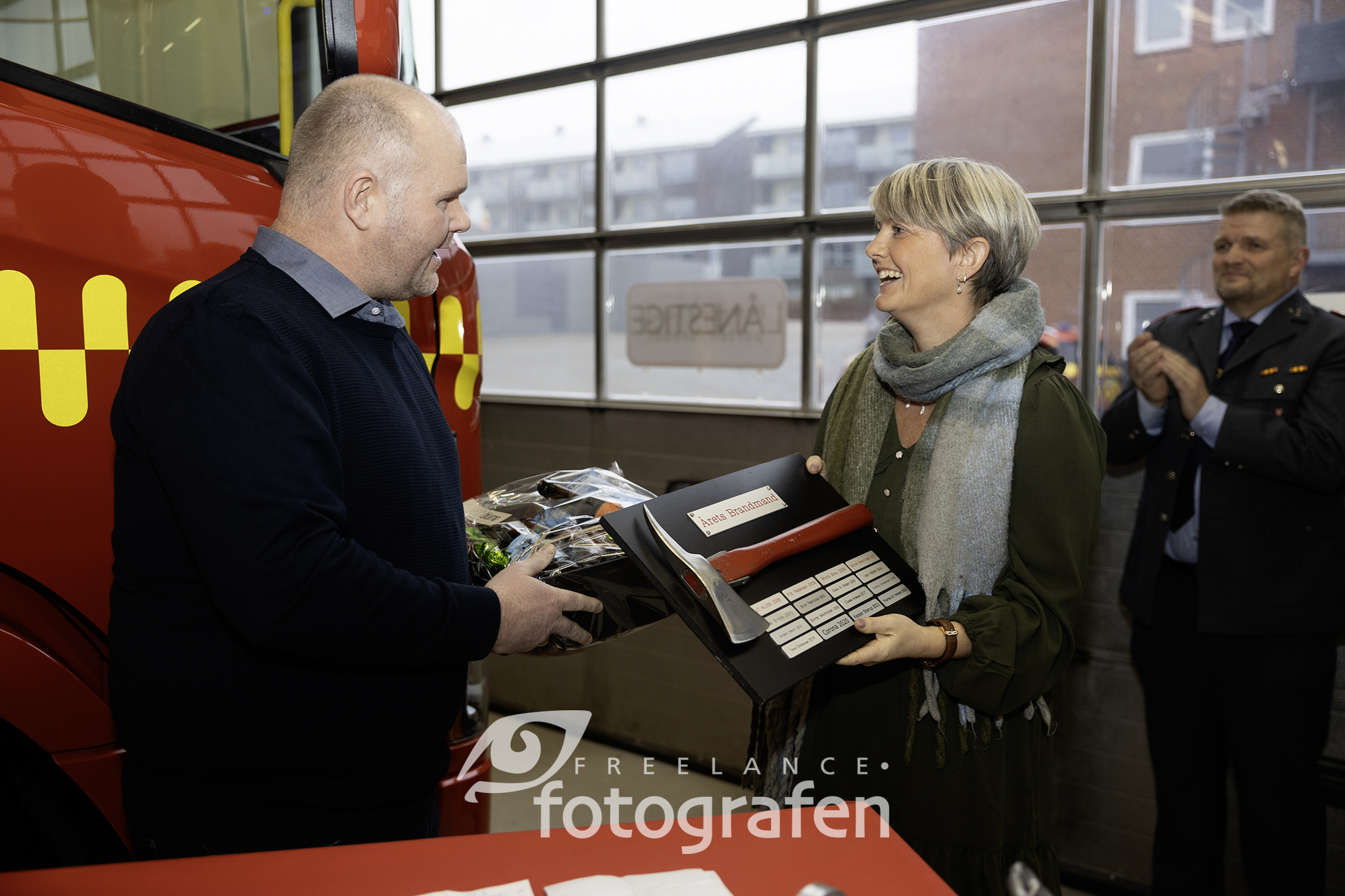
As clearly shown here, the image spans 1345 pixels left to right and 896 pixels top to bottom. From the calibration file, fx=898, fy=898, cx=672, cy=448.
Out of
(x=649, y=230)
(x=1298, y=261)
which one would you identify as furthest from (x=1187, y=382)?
(x=649, y=230)

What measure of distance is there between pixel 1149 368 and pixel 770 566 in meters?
1.71

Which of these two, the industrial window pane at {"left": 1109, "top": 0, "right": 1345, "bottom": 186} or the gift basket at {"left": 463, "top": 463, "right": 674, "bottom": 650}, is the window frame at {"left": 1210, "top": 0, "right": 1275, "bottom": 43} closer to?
the industrial window pane at {"left": 1109, "top": 0, "right": 1345, "bottom": 186}

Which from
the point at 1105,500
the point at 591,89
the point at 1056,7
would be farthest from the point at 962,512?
the point at 591,89

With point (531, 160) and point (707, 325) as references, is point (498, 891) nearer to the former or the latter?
point (707, 325)

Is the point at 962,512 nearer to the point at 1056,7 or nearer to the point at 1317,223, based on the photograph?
the point at 1317,223

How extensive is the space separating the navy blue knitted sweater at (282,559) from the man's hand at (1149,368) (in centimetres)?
208

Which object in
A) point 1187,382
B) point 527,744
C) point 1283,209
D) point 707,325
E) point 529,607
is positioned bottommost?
point 527,744

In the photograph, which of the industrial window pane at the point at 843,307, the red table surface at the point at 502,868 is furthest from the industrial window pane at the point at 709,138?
the red table surface at the point at 502,868

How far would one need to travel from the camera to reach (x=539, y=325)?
4219mm

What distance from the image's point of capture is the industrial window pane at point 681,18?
3.45m

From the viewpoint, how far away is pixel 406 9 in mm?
1863

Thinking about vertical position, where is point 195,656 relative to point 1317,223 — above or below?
below

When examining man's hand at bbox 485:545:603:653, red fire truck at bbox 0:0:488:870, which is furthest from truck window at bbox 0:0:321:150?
man's hand at bbox 485:545:603:653

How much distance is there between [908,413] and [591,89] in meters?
2.83
